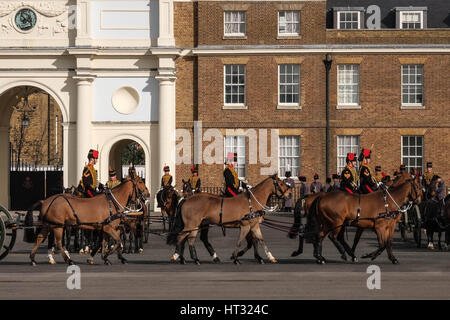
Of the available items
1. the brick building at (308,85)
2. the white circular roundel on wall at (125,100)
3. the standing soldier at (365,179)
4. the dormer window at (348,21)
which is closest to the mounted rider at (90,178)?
the standing soldier at (365,179)

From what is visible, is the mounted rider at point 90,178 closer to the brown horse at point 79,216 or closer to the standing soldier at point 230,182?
the brown horse at point 79,216

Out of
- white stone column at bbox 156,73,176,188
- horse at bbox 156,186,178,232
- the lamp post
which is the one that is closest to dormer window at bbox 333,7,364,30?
the lamp post

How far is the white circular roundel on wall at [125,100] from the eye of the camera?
42188mm

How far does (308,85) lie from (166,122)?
6.62 meters

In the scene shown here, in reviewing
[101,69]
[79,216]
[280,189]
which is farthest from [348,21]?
[79,216]

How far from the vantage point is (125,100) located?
42.3 m

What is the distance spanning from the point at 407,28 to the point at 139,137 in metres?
13.2

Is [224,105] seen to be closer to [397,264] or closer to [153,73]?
[153,73]

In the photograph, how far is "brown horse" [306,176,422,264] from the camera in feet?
64.6

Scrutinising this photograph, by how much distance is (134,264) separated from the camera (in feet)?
65.3

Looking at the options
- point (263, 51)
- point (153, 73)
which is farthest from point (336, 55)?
point (153, 73)

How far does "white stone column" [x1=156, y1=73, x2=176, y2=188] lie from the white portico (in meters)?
0.04

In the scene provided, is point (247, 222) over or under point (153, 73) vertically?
under

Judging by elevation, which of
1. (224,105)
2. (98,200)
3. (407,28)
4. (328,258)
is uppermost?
(407,28)
